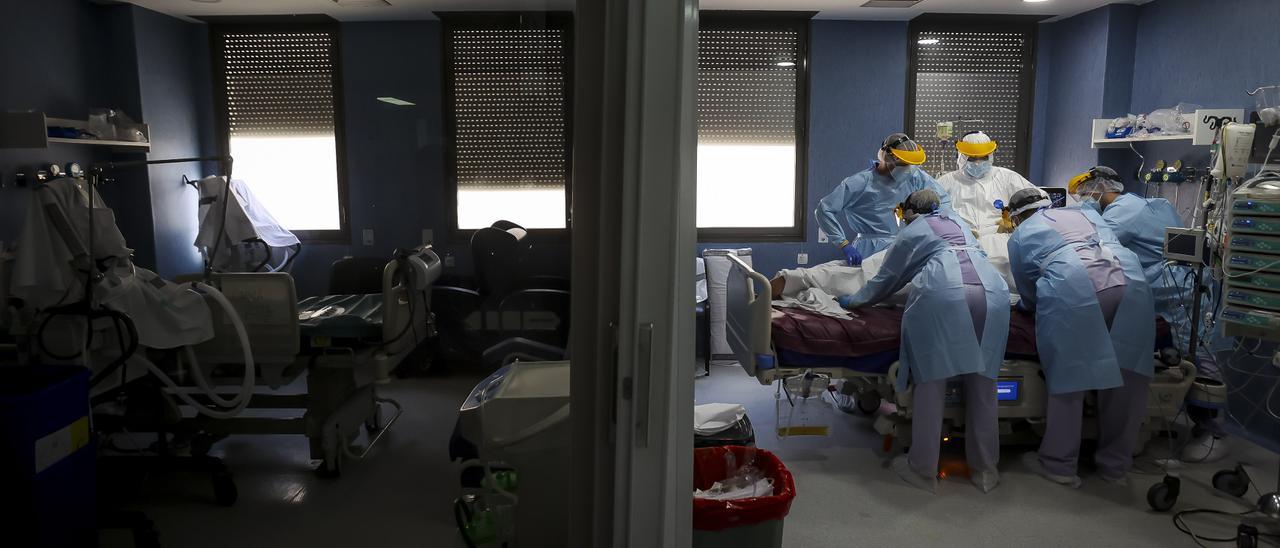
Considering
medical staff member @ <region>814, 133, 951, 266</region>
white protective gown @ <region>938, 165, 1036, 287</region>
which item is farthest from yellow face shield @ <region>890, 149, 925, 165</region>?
white protective gown @ <region>938, 165, 1036, 287</region>

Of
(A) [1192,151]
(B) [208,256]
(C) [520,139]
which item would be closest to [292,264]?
(B) [208,256]

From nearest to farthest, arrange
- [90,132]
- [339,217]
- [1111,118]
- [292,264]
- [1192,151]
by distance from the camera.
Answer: [90,132] → [339,217] → [292,264] → [1192,151] → [1111,118]

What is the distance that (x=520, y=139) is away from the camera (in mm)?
2254

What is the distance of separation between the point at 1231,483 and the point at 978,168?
248cm

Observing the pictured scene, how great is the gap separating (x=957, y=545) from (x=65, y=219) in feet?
10.7

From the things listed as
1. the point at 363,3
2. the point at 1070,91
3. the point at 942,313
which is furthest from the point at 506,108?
the point at 1070,91

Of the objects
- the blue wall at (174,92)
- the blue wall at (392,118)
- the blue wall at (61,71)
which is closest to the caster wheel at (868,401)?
the blue wall at (392,118)

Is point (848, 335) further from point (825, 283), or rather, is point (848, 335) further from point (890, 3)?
point (890, 3)

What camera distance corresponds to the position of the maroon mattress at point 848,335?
3492mm

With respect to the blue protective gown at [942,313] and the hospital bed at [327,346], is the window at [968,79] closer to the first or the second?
the blue protective gown at [942,313]

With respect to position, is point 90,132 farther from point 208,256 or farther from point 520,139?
point 520,139

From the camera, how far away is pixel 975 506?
3277 millimetres

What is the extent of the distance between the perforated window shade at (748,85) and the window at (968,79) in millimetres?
916

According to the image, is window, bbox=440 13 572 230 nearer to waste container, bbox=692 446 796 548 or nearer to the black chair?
the black chair
